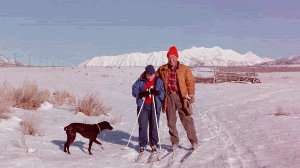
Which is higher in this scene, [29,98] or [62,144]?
[29,98]

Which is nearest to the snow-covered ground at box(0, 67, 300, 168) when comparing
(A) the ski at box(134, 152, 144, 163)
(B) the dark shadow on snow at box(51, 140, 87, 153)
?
(B) the dark shadow on snow at box(51, 140, 87, 153)

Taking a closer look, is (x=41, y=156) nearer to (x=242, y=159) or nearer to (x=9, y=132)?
(x=9, y=132)

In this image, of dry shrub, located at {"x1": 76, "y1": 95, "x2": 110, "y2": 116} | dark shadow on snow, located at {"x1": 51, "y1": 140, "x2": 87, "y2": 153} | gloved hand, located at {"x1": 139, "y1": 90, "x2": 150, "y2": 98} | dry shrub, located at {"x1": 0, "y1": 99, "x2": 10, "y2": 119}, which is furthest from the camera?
dry shrub, located at {"x1": 76, "y1": 95, "x2": 110, "y2": 116}

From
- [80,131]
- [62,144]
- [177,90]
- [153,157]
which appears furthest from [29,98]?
[153,157]

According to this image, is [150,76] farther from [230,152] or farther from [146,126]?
[230,152]

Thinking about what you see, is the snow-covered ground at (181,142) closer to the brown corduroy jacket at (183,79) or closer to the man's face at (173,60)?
the brown corduroy jacket at (183,79)

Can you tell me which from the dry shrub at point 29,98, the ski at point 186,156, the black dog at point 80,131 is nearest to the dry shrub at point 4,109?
the dry shrub at point 29,98

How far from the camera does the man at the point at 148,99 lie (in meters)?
9.48

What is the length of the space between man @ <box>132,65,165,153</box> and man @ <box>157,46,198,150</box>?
5.7 inches

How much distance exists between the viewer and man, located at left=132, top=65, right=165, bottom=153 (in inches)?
373

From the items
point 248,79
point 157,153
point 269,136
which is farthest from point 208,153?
point 248,79

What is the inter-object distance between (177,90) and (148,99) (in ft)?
1.78

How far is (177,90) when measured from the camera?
9.60 metres

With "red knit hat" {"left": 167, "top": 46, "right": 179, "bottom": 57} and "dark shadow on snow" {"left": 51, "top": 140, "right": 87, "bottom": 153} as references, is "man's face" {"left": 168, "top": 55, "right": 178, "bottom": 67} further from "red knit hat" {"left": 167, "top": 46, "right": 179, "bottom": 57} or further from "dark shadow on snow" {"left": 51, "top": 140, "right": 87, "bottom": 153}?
"dark shadow on snow" {"left": 51, "top": 140, "right": 87, "bottom": 153}
